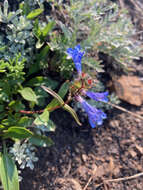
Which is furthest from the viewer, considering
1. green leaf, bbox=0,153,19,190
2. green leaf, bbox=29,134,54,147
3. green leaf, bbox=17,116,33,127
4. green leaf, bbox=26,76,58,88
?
green leaf, bbox=26,76,58,88

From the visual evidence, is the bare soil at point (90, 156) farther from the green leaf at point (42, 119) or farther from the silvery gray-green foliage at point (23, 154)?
the green leaf at point (42, 119)

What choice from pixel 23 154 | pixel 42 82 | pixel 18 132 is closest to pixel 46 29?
pixel 42 82

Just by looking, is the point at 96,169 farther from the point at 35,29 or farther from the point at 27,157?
the point at 35,29

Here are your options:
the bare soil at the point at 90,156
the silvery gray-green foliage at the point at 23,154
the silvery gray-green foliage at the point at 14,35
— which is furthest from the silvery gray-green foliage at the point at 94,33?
the silvery gray-green foliage at the point at 23,154

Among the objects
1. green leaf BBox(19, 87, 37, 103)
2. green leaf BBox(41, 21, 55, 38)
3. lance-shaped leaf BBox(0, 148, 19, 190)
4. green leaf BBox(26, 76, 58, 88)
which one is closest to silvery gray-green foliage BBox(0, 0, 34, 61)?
green leaf BBox(41, 21, 55, 38)

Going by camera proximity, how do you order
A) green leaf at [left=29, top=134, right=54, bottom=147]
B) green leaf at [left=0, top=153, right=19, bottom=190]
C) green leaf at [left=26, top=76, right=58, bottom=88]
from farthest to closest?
green leaf at [left=26, top=76, right=58, bottom=88]
green leaf at [left=29, top=134, right=54, bottom=147]
green leaf at [left=0, top=153, right=19, bottom=190]

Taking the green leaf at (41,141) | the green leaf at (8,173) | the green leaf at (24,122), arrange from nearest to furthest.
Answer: the green leaf at (8,173)
the green leaf at (24,122)
the green leaf at (41,141)

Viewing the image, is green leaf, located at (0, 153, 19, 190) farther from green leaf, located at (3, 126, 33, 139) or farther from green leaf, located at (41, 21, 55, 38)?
green leaf, located at (41, 21, 55, 38)

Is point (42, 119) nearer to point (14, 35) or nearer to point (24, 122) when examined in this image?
point (24, 122)
